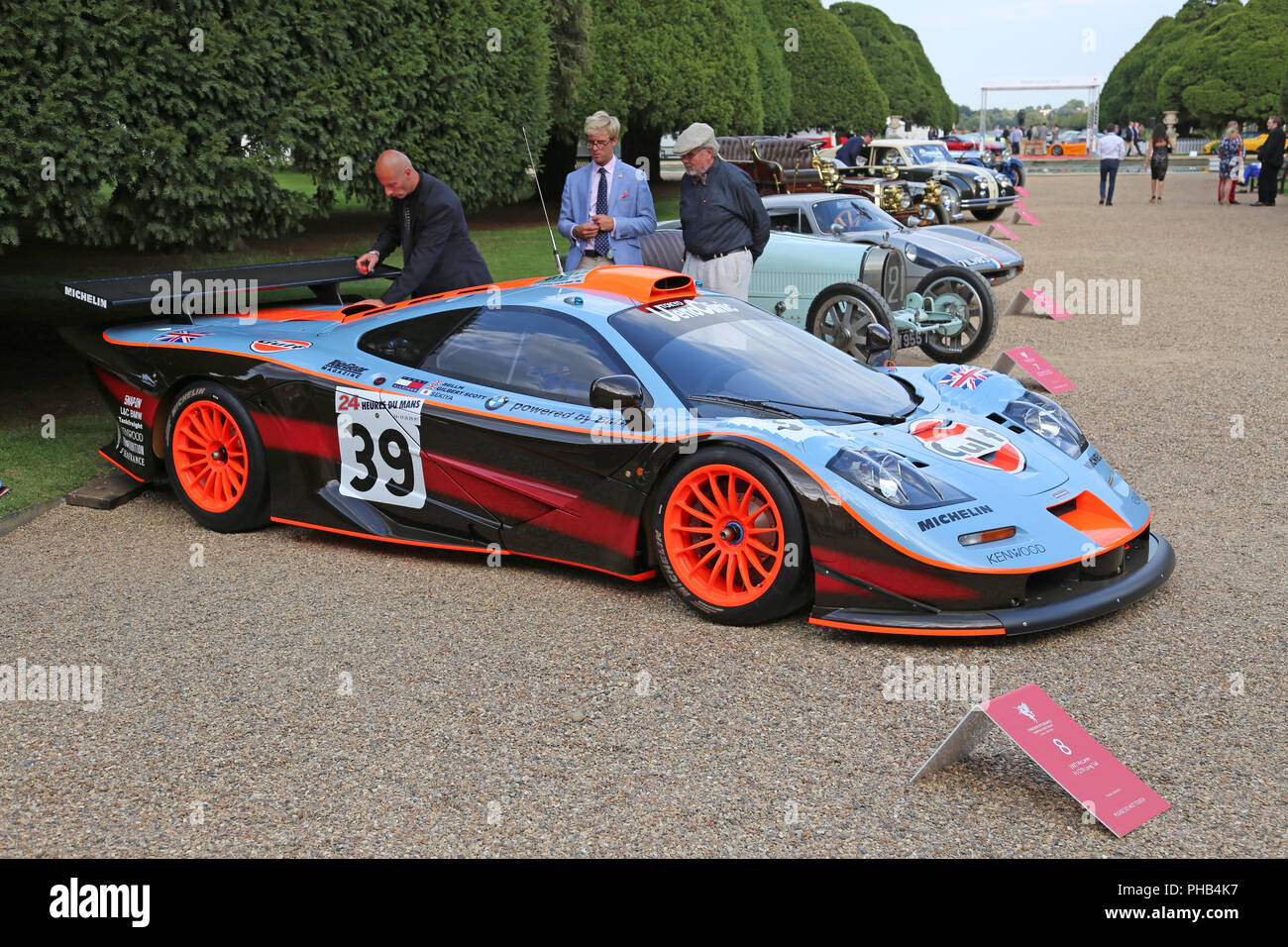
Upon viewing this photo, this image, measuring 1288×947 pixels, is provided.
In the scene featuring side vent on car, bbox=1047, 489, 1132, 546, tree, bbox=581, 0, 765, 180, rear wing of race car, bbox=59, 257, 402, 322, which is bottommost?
side vent on car, bbox=1047, 489, 1132, 546

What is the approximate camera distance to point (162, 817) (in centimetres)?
370

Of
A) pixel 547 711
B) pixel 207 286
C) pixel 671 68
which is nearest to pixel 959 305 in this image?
pixel 207 286

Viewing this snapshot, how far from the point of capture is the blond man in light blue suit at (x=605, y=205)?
27.3ft

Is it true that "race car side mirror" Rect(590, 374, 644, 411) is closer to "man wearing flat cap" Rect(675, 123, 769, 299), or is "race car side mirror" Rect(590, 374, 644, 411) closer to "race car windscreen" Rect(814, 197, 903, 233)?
"man wearing flat cap" Rect(675, 123, 769, 299)

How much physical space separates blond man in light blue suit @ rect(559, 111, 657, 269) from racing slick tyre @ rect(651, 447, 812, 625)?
3584 mm

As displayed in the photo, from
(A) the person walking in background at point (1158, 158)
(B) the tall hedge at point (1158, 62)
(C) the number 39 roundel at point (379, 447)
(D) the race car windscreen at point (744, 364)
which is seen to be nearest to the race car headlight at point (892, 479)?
(D) the race car windscreen at point (744, 364)

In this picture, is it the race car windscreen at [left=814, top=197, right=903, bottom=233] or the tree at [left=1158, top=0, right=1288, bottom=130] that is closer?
the race car windscreen at [left=814, top=197, right=903, bottom=233]

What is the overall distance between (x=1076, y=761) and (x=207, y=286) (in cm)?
547

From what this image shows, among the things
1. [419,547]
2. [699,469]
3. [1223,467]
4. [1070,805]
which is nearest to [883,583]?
[699,469]

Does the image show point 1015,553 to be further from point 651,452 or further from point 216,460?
point 216,460

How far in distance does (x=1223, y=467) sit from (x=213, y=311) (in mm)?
5961

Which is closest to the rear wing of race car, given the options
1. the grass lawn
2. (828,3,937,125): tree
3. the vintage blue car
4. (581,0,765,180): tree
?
the grass lawn

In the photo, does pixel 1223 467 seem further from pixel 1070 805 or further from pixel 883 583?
pixel 1070 805

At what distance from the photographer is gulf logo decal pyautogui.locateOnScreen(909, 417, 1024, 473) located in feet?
16.9
